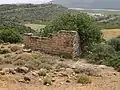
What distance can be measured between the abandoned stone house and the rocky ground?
2.84 meters

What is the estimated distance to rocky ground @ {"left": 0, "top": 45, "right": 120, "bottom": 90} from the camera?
14.7m

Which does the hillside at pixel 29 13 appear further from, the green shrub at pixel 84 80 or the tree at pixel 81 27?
the green shrub at pixel 84 80

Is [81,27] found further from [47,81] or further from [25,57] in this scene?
[47,81]

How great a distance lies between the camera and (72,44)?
23.1m

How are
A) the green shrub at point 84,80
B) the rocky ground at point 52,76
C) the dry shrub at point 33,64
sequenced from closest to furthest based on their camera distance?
1. the rocky ground at point 52,76
2. the green shrub at point 84,80
3. the dry shrub at point 33,64

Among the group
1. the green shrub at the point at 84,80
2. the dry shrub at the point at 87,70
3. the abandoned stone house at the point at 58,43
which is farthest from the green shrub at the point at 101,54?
the green shrub at the point at 84,80

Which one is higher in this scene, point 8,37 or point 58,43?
point 58,43

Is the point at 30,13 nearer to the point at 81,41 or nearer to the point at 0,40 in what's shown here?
the point at 0,40

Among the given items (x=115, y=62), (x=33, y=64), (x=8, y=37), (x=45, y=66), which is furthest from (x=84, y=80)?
(x=8, y=37)

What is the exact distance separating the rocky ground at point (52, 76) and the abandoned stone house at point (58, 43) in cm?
284

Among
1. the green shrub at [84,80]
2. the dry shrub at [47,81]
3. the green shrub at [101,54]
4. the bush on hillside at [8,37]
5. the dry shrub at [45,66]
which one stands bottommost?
the bush on hillside at [8,37]

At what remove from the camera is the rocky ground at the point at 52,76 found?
14672 mm

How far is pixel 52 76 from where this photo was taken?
16.4 meters

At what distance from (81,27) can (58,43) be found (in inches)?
96.5
